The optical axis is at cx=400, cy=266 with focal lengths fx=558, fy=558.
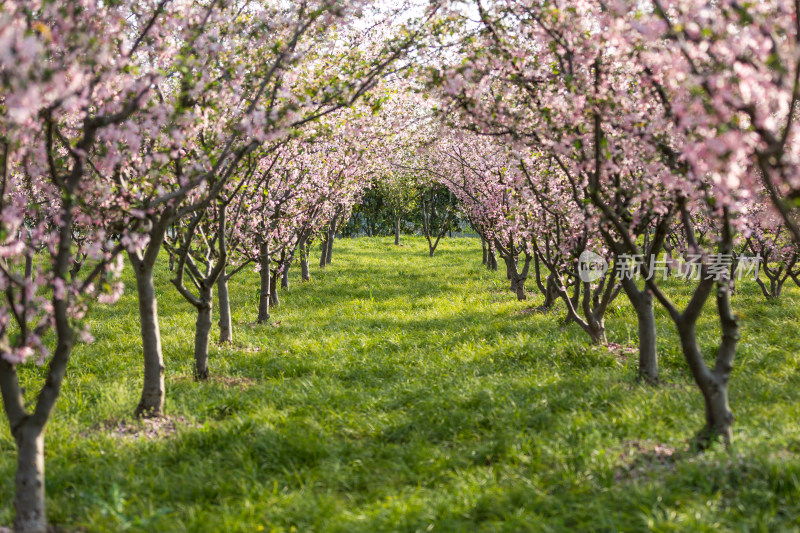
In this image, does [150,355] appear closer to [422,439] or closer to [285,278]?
[422,439]

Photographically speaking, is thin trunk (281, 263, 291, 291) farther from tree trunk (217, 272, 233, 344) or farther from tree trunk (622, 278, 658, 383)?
tree trunk (622, 278, 658, 383)

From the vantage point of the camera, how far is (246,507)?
183 inches

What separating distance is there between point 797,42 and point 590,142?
2.74 metres

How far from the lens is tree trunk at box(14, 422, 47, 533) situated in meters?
4.27

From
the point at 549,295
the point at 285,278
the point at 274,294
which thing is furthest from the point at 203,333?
the point at 285,278

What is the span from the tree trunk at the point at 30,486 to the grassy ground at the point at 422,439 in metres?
0.28

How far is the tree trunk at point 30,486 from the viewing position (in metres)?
4.27

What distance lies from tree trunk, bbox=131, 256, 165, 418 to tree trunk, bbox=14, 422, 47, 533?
2212 mm

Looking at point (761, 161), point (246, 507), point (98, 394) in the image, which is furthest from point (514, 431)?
point (98, 394)

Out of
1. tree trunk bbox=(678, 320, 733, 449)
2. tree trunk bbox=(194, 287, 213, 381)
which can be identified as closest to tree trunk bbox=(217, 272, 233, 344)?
tree trunk bbox=(194, 287, 213, 381)

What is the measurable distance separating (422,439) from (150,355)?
3413mm

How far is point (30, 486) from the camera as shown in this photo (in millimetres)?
4309

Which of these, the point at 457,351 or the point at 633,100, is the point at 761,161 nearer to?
the point at 633,100

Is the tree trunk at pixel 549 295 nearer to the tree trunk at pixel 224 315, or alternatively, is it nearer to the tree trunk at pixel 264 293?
the tree trunk at pixel 264 293
